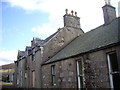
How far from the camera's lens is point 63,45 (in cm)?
2041

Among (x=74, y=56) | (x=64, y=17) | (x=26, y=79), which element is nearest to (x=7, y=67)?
(x=26, y=79)

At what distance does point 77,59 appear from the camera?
13.1 metres

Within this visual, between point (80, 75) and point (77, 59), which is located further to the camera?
point (77, 59)

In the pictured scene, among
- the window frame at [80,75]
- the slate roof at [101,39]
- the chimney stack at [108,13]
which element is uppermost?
the chimney stack at [108,13]

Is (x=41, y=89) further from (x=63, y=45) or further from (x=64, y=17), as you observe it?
(x=64, y=17)

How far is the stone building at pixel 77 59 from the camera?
10.2 m

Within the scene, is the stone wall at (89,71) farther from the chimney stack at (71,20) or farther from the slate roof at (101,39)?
the chimney stack at (71,20)

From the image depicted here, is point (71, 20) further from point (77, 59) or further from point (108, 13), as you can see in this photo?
point (77, 59)

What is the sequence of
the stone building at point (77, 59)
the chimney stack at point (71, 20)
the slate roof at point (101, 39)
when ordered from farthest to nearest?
the chimney stack at point (71, 20)
the slate roof at point (101, 39)
the stone building at point (77, 59)

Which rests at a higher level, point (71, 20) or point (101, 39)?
point (71, 20)

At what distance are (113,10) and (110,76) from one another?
917 centimetres

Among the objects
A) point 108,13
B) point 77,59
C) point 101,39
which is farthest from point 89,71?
point 108,13

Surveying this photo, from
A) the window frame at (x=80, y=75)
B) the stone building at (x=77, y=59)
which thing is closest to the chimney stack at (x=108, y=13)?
the stone building at (x=77, y=59)

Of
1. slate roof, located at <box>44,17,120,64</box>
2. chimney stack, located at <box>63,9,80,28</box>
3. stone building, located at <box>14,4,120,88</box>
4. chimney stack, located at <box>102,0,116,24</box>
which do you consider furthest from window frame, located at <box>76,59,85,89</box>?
chimney stack, located at <box>63,9,80,28</box>
